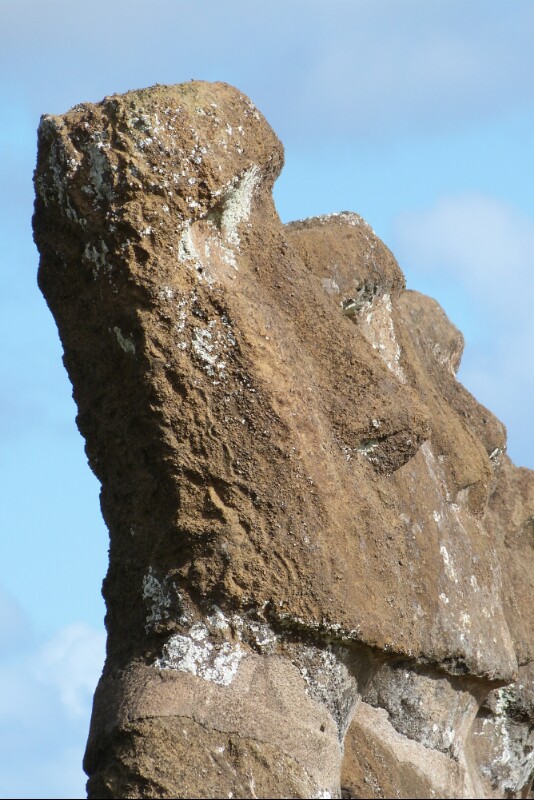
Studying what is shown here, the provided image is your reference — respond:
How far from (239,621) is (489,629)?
5.49 ft

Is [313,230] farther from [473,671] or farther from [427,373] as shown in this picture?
[473,671]

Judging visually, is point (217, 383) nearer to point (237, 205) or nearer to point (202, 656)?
point (237, 205)

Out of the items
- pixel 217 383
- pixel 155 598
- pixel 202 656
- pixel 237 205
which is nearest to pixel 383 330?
pixel 237 205

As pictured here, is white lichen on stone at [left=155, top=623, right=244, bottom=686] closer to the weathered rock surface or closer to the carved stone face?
the weathered rock surface

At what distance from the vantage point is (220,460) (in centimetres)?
552

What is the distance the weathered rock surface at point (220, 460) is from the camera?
5.41m

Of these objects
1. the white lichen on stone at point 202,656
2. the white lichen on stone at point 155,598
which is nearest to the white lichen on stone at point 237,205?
the white lichen on stone at point 155,598

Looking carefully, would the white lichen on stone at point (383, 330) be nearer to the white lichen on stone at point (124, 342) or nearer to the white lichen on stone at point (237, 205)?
the white lichen on stone at point (237, 205)

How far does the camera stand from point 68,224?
5.70 meters

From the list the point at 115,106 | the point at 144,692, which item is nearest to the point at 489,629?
the point at 144,692

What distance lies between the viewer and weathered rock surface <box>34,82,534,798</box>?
213 inches

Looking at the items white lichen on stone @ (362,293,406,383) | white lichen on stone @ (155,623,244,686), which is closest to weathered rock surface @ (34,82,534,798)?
white lichen on stone @ (155,623,244,686)

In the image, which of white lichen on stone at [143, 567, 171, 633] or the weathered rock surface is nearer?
the weathered rock surface

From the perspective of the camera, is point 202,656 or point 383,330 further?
point 383,330
